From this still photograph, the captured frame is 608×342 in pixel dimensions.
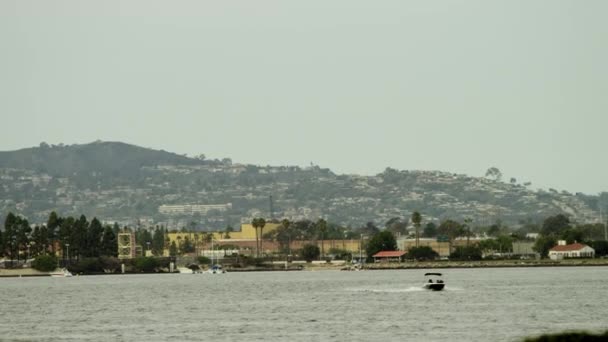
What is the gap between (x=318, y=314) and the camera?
342 feet

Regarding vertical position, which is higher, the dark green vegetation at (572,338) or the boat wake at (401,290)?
the boat wake at (401,290)

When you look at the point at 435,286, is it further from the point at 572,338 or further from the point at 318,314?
the point at 572,338

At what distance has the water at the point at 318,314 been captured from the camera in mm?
83938

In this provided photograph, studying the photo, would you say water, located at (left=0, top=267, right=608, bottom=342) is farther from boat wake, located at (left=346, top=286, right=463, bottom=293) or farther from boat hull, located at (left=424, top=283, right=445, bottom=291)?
boat hull, located at (left=424, top=283, right=445, bottom=291)

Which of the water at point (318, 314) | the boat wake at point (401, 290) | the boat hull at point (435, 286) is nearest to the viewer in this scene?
the water at point (318, 314)

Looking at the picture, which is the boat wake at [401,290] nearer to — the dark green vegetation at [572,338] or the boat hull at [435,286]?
the boat hull at [435,286]

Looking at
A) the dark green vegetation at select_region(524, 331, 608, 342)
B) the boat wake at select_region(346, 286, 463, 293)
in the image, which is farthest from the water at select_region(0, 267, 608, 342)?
the dark green vegetation at select_region(524, 331, 608, 342)

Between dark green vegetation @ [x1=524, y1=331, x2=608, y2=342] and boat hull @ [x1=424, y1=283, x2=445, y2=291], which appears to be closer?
dark green vegetation @ [x1=524, y1=331, x2=608, y2=342]

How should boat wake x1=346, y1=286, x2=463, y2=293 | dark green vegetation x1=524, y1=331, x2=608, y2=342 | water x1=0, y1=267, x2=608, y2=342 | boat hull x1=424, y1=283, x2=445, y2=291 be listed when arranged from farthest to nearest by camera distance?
boat hull x1=424, y1=283, x2=445, y2=291, boat wake x1=346, y1=286, x2=463, y2=293, water x1=0, y1=267, x2=608, y2=342, dark green vegetation x1=524, y1=331, x2=608, y2=342

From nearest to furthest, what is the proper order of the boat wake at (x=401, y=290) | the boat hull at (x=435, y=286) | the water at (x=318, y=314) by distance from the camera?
1. the water at (x=318, y=314)
2. the boat wake at (x=401, y=290)
3. the boat hull at (x=435, y=286)

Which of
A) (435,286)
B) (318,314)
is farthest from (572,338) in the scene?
(435,286)

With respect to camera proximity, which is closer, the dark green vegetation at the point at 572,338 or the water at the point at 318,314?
the dark green vegetation at the point at 572,338

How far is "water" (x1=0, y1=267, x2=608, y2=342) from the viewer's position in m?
83.9

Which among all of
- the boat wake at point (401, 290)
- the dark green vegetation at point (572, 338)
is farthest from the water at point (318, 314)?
the dark green vegetation at point (572, 338)
